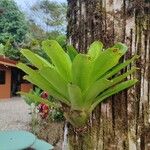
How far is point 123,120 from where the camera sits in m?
1.51

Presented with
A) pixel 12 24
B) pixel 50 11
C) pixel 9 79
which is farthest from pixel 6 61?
pixel 50 11

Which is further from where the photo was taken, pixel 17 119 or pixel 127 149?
pixel 17 119

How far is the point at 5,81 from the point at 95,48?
903 inches

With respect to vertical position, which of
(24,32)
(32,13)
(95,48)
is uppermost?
(32,13)

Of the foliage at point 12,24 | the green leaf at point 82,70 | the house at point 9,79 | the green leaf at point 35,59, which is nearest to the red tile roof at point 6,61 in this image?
the house at point 9,79

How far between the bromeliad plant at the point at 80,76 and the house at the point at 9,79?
21.0 meters

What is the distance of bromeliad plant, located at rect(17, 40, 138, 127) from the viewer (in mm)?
1399

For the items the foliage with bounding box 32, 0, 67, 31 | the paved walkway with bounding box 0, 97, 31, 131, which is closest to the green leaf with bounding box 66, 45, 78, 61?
the paved walkway with bounding box 0, 97, 31, 131

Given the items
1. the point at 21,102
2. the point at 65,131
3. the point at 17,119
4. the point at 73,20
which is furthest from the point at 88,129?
the point at 21,102

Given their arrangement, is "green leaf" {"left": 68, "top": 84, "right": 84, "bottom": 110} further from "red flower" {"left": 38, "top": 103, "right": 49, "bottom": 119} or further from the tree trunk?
"red flower" {"left": 38, "top": 103, "right": 49, "bottom": 119}

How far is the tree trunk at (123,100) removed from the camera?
1.51 m

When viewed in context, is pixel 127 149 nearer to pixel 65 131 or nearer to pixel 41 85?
pixel 65 131

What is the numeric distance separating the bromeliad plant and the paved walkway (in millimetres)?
12465

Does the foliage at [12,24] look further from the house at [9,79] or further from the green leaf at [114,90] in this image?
the green leaf at [114,90]
